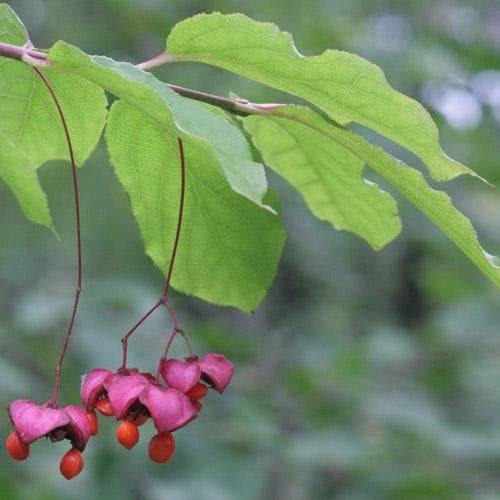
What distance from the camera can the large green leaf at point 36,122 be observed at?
54.5 inches

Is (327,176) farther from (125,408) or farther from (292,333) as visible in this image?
(292,333)

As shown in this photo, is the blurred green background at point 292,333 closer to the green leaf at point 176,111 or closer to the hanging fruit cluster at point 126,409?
the hanging fruit cluster at point 126,409

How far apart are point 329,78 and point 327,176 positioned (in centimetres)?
29

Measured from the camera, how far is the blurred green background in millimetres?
3299

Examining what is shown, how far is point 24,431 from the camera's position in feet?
4.17

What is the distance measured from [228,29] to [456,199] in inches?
159

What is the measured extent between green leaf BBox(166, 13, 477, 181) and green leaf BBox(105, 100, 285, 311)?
16cm

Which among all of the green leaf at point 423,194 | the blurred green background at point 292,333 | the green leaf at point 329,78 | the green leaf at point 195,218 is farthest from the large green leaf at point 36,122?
the blurred green background at point 292,333

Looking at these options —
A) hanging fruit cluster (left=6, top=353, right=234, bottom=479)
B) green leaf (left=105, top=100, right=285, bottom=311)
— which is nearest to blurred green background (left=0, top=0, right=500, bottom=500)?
green leaf (left=105, top=100, right=285, bottom=311)

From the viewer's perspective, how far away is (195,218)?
159 centimetres

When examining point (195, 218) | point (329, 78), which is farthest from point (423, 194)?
point (195, 218)

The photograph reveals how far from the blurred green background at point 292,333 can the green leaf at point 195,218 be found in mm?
1492

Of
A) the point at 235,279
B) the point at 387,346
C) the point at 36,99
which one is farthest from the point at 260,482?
the point at 36,99

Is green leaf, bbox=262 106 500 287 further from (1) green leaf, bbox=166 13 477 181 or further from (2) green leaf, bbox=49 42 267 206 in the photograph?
(2) green leaf, bbox=49 42 267 206
